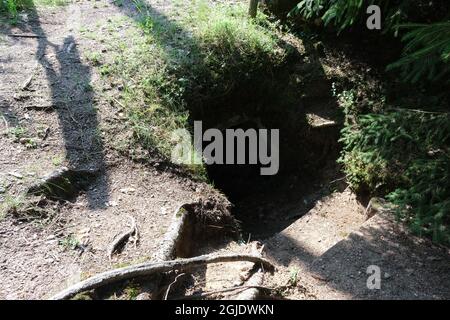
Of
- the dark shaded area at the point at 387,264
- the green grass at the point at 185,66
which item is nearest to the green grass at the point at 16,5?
the green grass at the point at 185,66

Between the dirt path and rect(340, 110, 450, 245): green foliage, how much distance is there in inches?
83.6

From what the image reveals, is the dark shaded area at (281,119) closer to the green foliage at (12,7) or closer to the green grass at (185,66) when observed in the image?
the green grass at (185,66)

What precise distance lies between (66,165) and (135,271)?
1926 millimetres

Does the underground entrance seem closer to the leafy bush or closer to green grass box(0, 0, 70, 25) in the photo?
the leafy bush

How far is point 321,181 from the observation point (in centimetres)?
644

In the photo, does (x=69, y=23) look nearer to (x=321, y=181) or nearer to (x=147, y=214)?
(x=147, y=214)

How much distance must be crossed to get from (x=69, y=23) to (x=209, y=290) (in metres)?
5.66

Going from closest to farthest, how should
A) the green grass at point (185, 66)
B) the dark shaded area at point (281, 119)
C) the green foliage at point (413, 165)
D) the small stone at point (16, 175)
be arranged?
the green foliage at point (413, 165) → the small stone at point (16, 175) → the green grass at point (185, 66) → the dark shaded area at point (281, 119)

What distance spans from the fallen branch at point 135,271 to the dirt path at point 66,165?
15.1 inches

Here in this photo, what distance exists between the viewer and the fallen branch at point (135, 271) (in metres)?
3.44

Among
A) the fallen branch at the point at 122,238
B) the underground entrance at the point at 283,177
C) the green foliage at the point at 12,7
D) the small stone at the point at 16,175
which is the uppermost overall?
the green foliage at the point at 12,7

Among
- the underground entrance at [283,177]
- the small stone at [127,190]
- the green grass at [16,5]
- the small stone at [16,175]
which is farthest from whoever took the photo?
the green grass at [16,5]

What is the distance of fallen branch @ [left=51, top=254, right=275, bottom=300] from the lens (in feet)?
11.3
